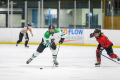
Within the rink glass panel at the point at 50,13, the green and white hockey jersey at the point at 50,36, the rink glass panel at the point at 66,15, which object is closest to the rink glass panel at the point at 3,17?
the rink glass panel at the point at 50,13

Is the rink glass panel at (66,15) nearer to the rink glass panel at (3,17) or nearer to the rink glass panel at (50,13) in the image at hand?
the rink glass panel at (50,13)

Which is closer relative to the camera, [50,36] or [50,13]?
[50,36]

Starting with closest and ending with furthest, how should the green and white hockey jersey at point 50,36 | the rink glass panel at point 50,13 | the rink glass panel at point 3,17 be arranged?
1. the green and white hockey jersey at point 50,36
2. the rink glass panel at point 50,13
3. the rink glass panel at point 3,17

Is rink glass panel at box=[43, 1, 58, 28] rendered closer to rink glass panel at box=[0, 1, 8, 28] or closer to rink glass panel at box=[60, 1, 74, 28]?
rink glass panel at box=[60, 1, 74, 28]

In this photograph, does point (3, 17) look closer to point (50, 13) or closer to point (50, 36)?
point (50, 13)

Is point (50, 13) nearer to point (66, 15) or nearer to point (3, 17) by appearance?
point (66, 15)

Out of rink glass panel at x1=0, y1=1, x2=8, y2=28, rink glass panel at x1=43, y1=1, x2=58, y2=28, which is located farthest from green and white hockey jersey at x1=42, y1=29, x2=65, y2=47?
rink glass panel at x1=0, y1=1, x2=8, y2=28

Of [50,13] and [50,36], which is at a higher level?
[50,13]

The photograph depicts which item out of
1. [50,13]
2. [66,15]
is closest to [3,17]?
[50,13]

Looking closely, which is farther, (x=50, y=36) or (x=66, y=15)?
(x=66, y=15)

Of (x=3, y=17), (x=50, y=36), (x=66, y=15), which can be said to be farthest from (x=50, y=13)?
(x=50, y=36)

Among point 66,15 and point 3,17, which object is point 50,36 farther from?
point 3,17

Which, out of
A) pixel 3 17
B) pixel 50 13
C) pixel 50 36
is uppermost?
pixel 50 13

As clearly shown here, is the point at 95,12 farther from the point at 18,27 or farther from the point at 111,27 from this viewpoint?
the point at 18,27
